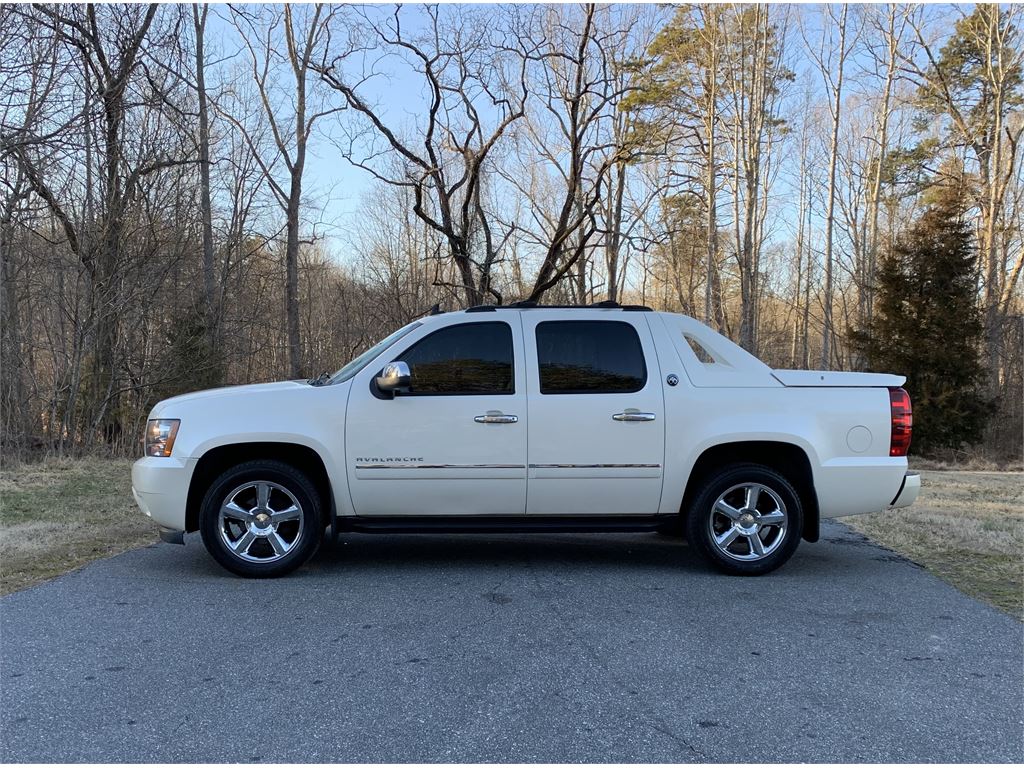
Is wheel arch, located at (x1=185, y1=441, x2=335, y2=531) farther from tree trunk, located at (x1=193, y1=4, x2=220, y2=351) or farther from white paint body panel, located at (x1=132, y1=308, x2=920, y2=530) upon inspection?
tree trunk, located at (x1=193, y1=4, x2=220, y2=351)

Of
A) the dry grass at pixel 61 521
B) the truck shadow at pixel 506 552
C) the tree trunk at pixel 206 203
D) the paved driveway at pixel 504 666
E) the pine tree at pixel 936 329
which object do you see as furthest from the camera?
the pine tree at pixel 936 329

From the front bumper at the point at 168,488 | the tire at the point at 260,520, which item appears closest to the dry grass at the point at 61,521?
the front bumper at the point at 168,488

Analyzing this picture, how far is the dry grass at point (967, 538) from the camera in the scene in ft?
18.5

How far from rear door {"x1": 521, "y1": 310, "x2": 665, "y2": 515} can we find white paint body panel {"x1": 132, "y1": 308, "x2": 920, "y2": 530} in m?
0.01

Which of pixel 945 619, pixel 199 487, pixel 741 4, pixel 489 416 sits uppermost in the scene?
pixel 741 4

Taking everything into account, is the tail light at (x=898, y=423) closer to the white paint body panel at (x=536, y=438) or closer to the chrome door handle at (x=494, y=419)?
the white paint body panel at (x=536, y=438)

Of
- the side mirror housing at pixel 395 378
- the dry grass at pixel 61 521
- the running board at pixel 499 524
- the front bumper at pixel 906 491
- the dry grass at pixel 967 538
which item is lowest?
the dry grass at pixel 967 538

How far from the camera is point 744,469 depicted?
18.8ft

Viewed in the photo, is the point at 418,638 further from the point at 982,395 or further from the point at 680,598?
the point at 982,395

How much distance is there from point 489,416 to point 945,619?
3.15 m

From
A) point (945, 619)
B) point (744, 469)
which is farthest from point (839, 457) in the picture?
point (945, 619)

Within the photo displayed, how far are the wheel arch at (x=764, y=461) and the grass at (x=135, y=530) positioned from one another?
1.07 meters

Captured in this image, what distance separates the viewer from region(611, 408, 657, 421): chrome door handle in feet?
18.6

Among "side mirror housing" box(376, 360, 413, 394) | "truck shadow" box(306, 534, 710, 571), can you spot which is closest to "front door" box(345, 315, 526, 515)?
"side mirror housing" box(376, 360, 413, 394)
